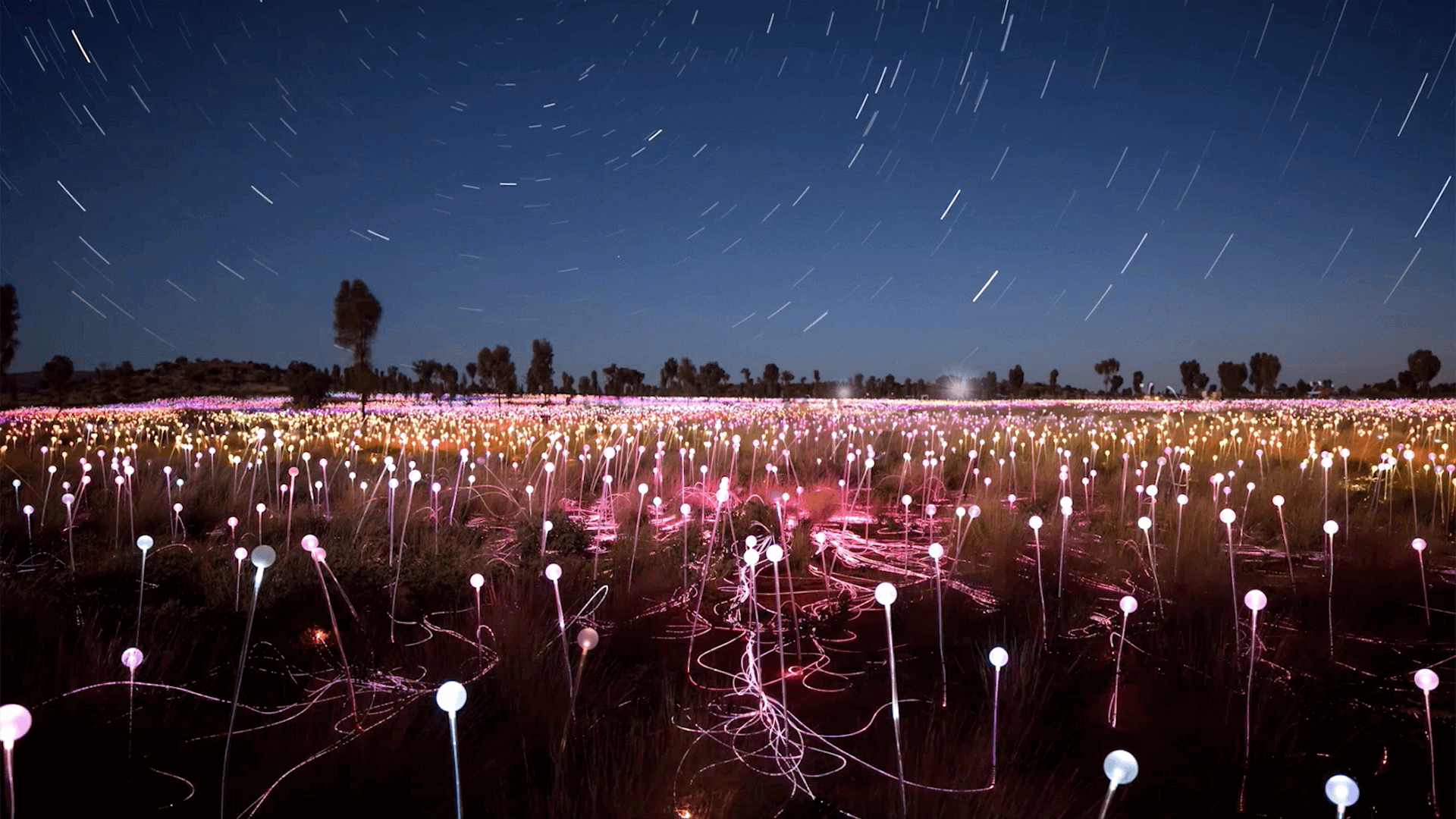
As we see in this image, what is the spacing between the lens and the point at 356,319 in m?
39.2

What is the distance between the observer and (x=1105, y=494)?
10.0 m

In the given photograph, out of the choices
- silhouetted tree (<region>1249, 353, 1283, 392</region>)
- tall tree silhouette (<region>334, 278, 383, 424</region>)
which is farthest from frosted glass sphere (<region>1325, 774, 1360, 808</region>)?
silhouetted tree (<region>1249, 353, 1283, 392</region>)

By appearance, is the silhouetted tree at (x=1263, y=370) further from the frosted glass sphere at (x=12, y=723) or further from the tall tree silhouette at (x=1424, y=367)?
the frosted glass sphere at (x=12, y=723)

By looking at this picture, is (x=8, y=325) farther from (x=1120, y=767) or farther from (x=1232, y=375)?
(x=1232, y=375)

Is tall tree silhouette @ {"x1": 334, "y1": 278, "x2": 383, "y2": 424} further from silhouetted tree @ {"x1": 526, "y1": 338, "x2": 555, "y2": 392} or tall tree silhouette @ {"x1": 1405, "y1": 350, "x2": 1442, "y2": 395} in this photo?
tall tree silhouette @ {"x1": 1405, "y1": 350, "x2": 1442, "y2": 395}

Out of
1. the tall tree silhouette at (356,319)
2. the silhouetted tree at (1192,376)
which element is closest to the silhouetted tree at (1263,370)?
the silhouetted tree at (1192,376)

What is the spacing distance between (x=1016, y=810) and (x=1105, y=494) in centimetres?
865

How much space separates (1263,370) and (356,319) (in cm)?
9164

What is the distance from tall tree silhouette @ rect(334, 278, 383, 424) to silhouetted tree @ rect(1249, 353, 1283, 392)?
287 ft

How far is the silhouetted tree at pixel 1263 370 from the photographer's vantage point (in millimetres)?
78875

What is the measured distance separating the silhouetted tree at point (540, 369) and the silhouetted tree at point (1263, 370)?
77802mm

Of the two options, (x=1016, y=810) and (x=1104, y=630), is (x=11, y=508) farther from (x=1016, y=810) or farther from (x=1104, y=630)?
(x=1104, y=630)

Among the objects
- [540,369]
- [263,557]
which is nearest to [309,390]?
[263,557]

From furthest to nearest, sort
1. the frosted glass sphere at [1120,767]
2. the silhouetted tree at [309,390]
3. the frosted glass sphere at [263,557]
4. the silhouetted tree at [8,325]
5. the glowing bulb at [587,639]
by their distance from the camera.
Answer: the silhouetted tree at [8,325] → the silhouetted tree at [309,390] → the glowing bulb at [587,639] → the frosted glass sphere at [263,557] → the frosted glass sphere at [1120,767]
